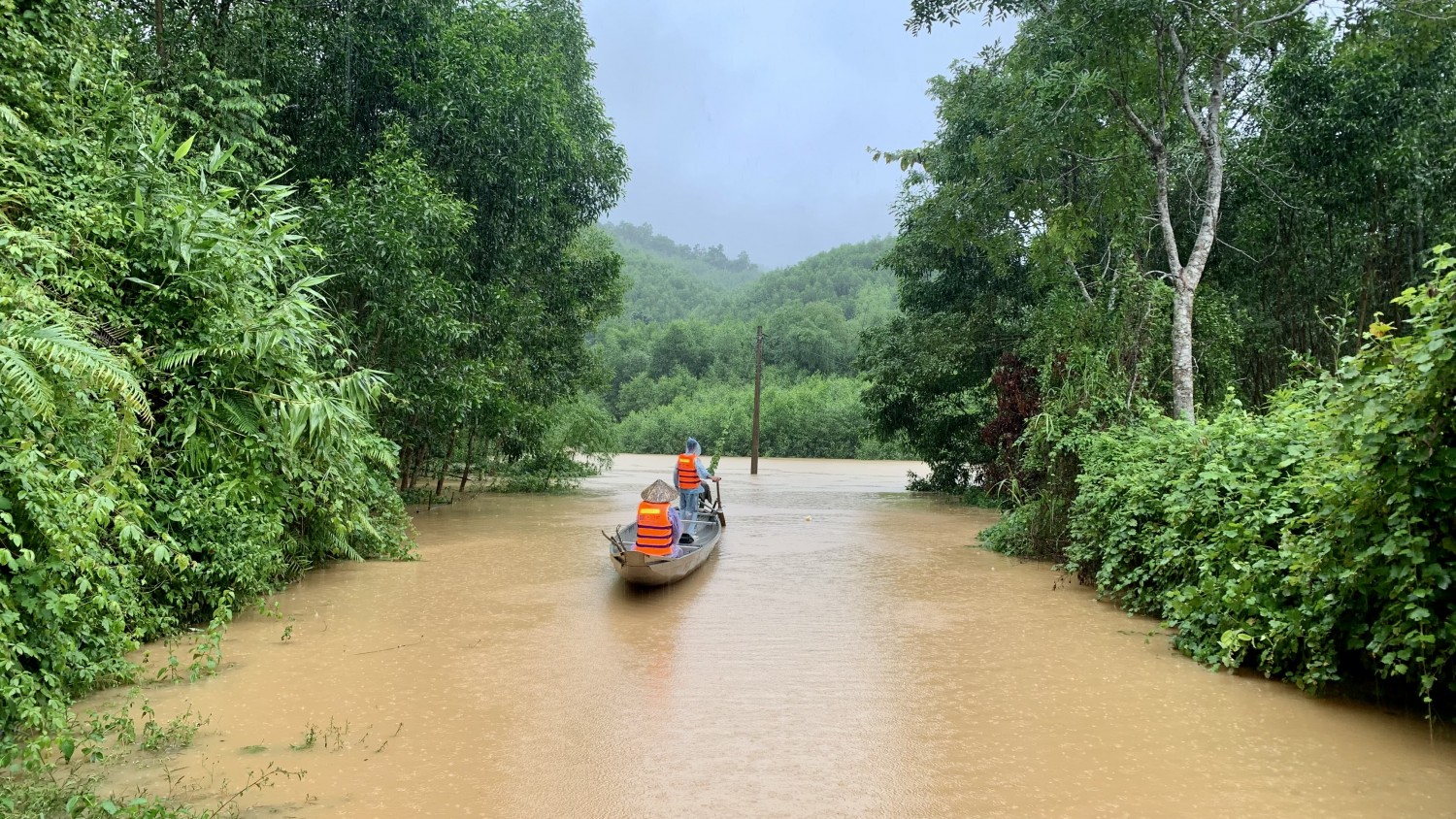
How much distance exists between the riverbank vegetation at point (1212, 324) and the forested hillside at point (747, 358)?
5879mm

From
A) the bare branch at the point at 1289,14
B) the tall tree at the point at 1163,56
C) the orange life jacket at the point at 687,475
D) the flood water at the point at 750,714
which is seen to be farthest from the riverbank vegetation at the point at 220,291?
the bare branch at the point at 1289,14

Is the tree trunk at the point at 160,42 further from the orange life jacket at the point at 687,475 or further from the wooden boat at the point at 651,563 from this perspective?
the orange life jacket at the point at 687,475

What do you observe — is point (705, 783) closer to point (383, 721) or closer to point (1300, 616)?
point (383, 721)

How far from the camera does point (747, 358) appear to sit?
2346 inches

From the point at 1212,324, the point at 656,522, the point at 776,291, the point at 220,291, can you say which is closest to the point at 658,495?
the point at 656,522

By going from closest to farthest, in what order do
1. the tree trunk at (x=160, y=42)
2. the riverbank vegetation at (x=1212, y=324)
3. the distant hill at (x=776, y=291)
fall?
the riverbank vegetation at (x=1212, y=324) → the tree trunk at (x=160, y=42) → the distant hill at (x=776, y=291)

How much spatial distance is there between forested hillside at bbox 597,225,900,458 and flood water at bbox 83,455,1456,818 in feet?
50.8

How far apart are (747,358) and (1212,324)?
47.3 m

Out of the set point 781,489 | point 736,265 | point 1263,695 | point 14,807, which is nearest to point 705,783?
point 14,807

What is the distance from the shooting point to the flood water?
14.2 feet

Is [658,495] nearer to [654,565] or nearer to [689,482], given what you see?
[654,565]

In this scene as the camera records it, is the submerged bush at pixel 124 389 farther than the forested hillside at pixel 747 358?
No

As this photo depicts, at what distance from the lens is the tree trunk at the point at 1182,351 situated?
1103cm

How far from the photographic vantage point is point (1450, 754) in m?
4.84
